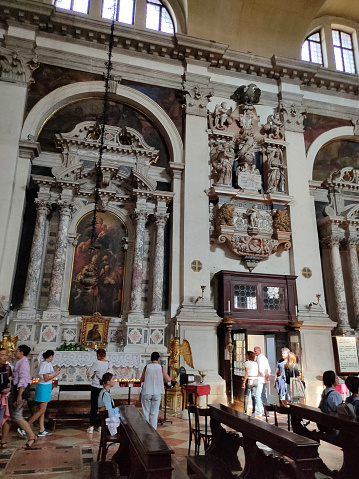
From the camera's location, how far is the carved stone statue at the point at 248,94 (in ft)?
43.6

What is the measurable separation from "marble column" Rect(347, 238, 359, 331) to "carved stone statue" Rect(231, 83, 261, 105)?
614 cm

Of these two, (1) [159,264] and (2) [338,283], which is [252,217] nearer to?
(1) [159,264]

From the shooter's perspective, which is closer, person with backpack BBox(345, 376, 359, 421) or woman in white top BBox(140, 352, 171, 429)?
person with backpack BBox(345, 376, 359, 421)

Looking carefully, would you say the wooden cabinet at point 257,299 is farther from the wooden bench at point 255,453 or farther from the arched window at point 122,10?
the arched window at point 122,10

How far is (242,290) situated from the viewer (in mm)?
11266

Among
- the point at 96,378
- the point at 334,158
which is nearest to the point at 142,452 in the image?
the point at 96,378

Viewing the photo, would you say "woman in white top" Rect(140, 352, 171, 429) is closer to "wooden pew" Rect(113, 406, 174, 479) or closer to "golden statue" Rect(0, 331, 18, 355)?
"wooden pew" Rect(113, 406, 174, 479)

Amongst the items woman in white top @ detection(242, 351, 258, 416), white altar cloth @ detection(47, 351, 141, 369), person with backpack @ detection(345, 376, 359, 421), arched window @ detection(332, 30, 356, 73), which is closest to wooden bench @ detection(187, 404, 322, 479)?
person with backpack @ detection(345, 376, 359, 421)

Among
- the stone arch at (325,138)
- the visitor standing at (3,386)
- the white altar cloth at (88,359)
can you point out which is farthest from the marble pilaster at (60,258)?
the stone arch at (325,138)

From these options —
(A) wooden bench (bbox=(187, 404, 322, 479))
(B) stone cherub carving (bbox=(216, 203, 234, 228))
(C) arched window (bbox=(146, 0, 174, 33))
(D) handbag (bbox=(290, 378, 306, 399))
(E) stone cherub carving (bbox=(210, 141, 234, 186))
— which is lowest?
(A) wooden bench (bbox=(187, 404, 322, 479))

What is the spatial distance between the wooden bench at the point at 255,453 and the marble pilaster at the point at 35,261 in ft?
22.0

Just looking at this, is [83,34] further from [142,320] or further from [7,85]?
[142,320]

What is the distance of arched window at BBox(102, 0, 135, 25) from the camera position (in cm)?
1331

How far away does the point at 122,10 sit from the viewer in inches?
536
